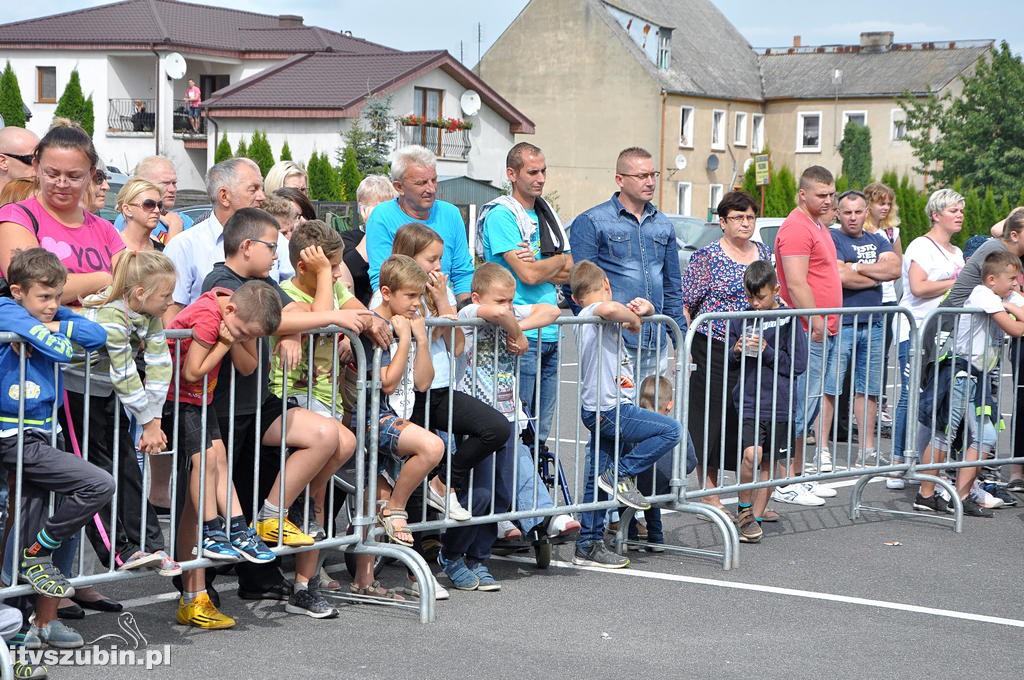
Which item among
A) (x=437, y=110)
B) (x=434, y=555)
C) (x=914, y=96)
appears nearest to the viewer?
(x=434, y=555)

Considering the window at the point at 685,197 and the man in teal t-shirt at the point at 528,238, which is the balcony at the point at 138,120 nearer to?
the window at the point at 685,197

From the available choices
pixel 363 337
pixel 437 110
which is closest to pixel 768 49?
pixel 437 110

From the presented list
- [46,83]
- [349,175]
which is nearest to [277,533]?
[349,175]

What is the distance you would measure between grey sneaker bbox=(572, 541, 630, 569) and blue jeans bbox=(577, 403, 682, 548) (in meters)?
0.03

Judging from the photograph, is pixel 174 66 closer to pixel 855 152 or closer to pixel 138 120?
pixel 138 120

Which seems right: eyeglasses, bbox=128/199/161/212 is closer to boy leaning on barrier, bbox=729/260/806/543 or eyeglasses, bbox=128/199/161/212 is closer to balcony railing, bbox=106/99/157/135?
boy leaning on barrier, bbox=729/260/806/543

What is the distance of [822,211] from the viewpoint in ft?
29.6

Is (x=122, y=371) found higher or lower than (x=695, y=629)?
higher

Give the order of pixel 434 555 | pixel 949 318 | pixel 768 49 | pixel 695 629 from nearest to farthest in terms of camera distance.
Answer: pixel 695 629
pixel 434 555
pixel 949 318
pixel 768 49

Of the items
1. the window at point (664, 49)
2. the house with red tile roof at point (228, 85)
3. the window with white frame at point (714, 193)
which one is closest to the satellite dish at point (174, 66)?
the house with red tile roof at point (228, 85)

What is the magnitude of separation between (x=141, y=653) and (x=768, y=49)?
228 feet

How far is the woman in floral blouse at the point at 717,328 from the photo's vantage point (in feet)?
25.7

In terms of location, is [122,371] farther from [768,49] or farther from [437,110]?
[768,49]

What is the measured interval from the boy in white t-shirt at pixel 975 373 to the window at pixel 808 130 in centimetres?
5898
